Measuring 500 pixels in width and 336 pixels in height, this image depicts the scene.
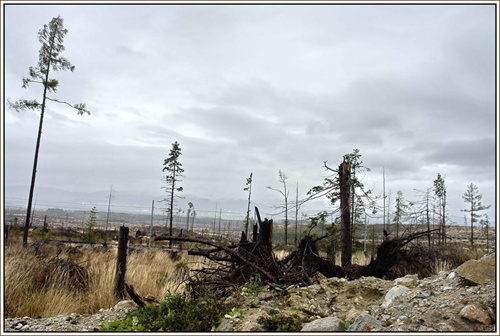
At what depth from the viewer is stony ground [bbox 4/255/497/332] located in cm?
354

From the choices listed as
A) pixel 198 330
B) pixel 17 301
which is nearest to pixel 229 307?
pixel 198 330

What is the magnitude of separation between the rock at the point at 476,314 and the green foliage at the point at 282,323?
1541 millimetres

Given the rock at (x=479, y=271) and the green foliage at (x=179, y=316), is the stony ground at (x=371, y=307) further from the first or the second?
the green foliage at (x=179, y=316)

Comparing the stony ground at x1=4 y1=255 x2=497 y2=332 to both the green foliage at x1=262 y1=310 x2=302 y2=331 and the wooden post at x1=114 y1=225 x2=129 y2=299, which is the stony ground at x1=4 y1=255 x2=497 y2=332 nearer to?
the green foliage at x1=262 y1=310 x2=302 y2=331

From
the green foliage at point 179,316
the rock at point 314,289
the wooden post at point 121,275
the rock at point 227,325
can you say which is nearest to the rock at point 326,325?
the rock at point 227,325

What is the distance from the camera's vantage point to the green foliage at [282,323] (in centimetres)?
383

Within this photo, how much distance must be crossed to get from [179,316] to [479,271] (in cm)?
348

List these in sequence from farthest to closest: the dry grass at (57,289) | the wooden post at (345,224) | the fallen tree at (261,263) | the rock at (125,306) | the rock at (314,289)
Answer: the wooden post at (345,224) → the dry grass at (57,289) → the rock at (125,306) → the fallen tree at (261,263) → the rock at (314,289)

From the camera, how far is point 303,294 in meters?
4.91

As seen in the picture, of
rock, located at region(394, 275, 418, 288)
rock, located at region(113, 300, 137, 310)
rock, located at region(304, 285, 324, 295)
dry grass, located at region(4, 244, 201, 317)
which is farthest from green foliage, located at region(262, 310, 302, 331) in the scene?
rock, located at region(113, 300, 137, 310)

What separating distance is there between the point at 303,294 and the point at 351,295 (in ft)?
2.49

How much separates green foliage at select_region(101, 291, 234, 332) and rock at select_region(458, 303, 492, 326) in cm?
229

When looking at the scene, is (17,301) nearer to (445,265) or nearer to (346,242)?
(346,242)

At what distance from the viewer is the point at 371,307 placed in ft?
14.7
